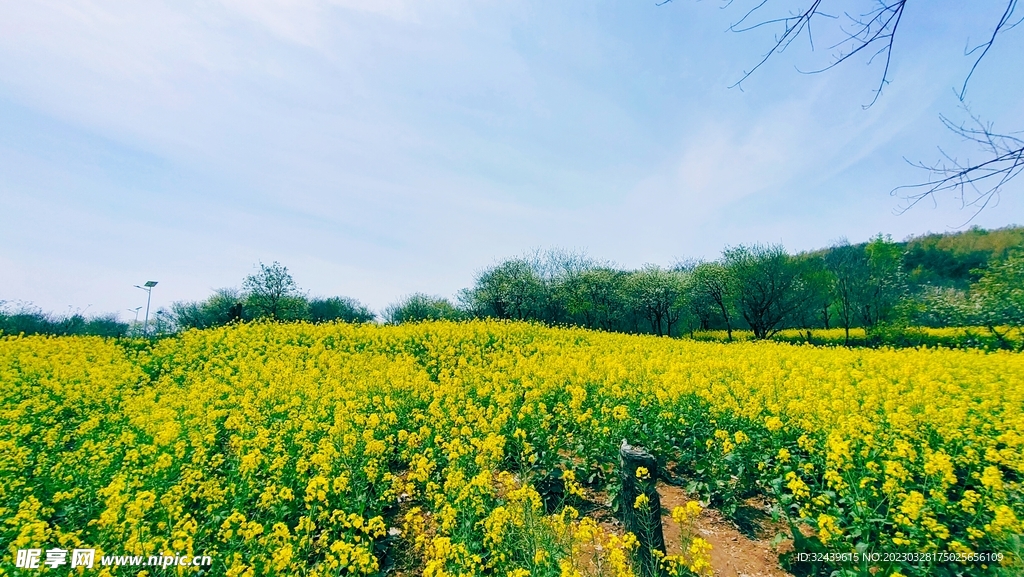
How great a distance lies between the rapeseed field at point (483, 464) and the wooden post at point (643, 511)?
23 centimetres

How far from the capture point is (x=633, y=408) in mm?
8414

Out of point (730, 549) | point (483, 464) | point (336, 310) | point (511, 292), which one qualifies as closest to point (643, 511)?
point (730, 549)

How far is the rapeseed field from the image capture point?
14.6 ft

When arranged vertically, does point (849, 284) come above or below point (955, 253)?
below

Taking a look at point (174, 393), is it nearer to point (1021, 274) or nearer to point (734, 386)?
point (734, 386)

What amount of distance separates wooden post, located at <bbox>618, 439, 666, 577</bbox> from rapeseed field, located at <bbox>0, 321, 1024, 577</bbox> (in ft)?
0.77

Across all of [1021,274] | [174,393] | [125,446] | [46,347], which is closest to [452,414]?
[125,446]

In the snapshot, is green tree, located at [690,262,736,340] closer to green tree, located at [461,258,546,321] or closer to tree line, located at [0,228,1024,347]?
tree line, located at [0,228,1024,347]

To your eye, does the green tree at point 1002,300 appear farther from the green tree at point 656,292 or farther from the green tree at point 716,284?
the green tree at point 656,292

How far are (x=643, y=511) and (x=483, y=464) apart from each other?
2.40 metres

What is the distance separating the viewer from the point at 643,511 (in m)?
4.89

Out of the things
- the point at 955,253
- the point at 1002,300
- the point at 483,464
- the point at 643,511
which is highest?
the point at 955,253

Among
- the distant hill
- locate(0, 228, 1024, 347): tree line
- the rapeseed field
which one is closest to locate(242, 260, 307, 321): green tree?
locate(0, 228, 1024, 347): tree line

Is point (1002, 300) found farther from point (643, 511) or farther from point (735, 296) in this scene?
point (643, 511)
